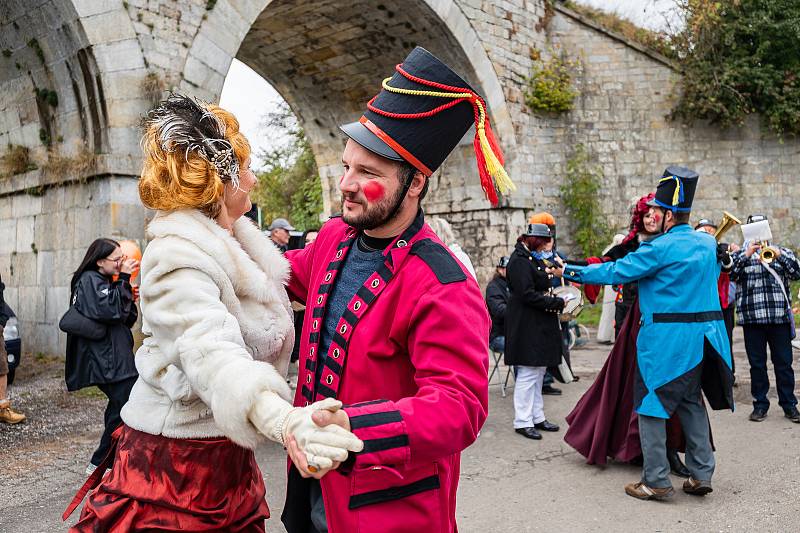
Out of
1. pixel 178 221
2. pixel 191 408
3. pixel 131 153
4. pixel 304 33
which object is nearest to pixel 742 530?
pixel 191 408

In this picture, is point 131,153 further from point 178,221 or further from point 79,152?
point 178,221

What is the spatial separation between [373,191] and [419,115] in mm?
251

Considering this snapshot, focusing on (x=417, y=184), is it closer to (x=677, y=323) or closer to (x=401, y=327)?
(x=401, y=327)

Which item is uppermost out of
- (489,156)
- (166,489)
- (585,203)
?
(585,203)

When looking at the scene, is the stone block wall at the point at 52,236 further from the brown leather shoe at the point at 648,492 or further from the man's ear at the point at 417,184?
the man's ear at the point at 417,184

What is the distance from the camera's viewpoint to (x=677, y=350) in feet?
13.9

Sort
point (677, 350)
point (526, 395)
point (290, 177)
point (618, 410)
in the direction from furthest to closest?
point (290, 177) < point (526, 395) < point (618, 410) < point (677, 350)

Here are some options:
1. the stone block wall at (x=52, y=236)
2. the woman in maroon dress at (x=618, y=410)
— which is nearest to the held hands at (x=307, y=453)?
the woman in maroon dress at (x=618, y=410)

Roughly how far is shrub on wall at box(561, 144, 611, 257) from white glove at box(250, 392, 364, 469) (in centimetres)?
1330

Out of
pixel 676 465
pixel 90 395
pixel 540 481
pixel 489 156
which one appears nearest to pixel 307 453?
pixel 489 156

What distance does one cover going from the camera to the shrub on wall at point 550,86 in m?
14.3

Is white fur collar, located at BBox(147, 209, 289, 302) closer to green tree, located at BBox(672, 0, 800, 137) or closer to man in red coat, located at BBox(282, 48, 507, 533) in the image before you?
man in red coat, located at BBox(282, 48, 507, 533)

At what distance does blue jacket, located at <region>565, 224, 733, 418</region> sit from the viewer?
4.21 metres

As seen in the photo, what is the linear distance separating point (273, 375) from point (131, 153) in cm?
677
